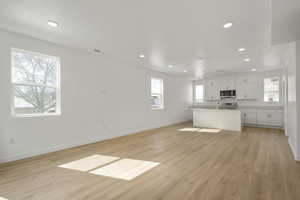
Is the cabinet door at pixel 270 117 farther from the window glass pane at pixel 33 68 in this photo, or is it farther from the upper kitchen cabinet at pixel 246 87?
the window glass pane at pixel 33 68

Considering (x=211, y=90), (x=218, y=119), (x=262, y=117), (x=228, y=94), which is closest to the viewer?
(x=218, y=119)

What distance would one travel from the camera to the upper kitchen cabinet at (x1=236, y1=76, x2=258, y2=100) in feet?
23.7

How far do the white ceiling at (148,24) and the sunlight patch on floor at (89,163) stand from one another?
2619 mm

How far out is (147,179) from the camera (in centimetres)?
239

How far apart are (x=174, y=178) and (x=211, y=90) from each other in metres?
6.91

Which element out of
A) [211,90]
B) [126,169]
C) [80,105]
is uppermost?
[211,90]

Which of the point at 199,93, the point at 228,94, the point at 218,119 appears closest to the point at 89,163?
the point at 218,119

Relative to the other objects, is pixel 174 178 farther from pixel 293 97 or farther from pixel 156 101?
pixel 156 101

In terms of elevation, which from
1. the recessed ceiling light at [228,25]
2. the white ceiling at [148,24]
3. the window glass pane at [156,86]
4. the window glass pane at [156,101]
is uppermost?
the white ceiling at [148,24]

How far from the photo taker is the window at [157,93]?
23.0 feet

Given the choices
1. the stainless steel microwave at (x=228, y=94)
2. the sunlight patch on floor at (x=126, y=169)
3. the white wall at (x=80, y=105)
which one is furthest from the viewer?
the stainless steel microwave at (x=228, y=94)

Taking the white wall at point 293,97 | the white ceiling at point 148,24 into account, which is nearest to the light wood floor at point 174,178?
the white wall at point 293,97

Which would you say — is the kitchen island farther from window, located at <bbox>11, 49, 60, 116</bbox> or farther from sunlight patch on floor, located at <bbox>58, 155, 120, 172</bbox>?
window, located at <bbox>11, 49, 60, 116</bbox>

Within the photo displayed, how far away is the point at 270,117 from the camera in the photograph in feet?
22.0
